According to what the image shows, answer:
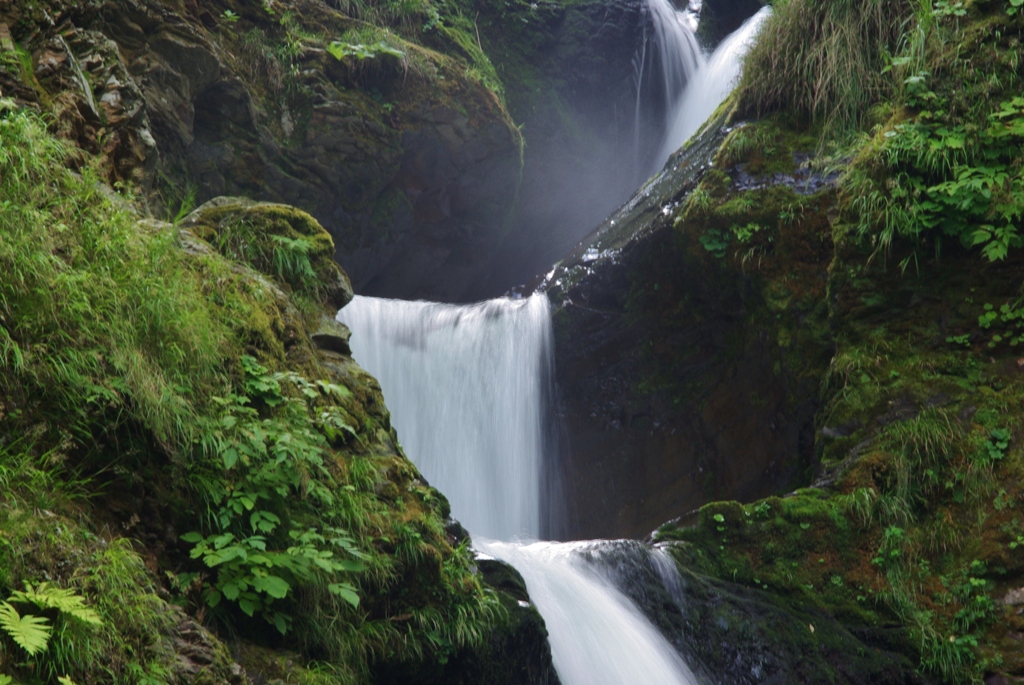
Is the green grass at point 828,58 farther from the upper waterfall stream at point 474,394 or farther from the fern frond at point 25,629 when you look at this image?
the fern frond at point 25,629

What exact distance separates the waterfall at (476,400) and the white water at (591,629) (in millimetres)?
3350

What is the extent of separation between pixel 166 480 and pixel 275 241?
2186 millimetres

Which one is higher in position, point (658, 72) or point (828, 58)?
point (658, 72)

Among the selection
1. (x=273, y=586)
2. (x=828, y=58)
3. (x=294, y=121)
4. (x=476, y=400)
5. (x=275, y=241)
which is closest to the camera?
(x=273, y=586)

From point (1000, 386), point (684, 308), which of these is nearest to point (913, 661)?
point (1000, 386)

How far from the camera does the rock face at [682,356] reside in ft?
20.8

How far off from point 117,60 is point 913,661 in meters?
6.48

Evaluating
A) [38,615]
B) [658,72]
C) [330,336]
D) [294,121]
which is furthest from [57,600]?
[658,72]

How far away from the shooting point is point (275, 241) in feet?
15.3

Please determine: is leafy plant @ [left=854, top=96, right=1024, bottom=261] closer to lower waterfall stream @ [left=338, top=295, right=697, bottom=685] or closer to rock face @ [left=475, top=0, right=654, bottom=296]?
lower waterfall stream @ [left=338, top=295, right=697, bottom=685]

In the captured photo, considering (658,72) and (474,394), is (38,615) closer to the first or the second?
(474,394)

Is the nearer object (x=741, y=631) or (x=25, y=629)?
(x=25, y=629)

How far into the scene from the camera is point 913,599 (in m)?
4.63

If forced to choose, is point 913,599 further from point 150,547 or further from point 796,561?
point 150,547
